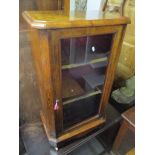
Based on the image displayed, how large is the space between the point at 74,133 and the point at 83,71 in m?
0.42

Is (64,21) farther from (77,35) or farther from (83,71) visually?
(83,71)

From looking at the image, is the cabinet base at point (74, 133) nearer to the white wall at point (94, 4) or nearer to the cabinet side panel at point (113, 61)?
the cabinet side panel at point (113, 61)

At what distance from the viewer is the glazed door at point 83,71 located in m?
0.78

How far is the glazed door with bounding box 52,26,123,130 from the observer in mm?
776

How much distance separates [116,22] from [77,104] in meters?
0.55

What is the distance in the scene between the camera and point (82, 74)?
99 centimetres

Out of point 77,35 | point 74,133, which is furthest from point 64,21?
point 74,133

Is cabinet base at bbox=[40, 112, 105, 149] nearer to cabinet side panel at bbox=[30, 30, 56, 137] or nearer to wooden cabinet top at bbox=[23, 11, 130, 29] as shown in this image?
cabinet side panel at bbox=[30, 30, 56, 137]

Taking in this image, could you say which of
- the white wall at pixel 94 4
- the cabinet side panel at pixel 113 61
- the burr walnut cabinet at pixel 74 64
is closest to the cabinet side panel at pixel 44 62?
the burr walnut cabinet at pixel 74 64

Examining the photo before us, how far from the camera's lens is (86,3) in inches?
47.2
